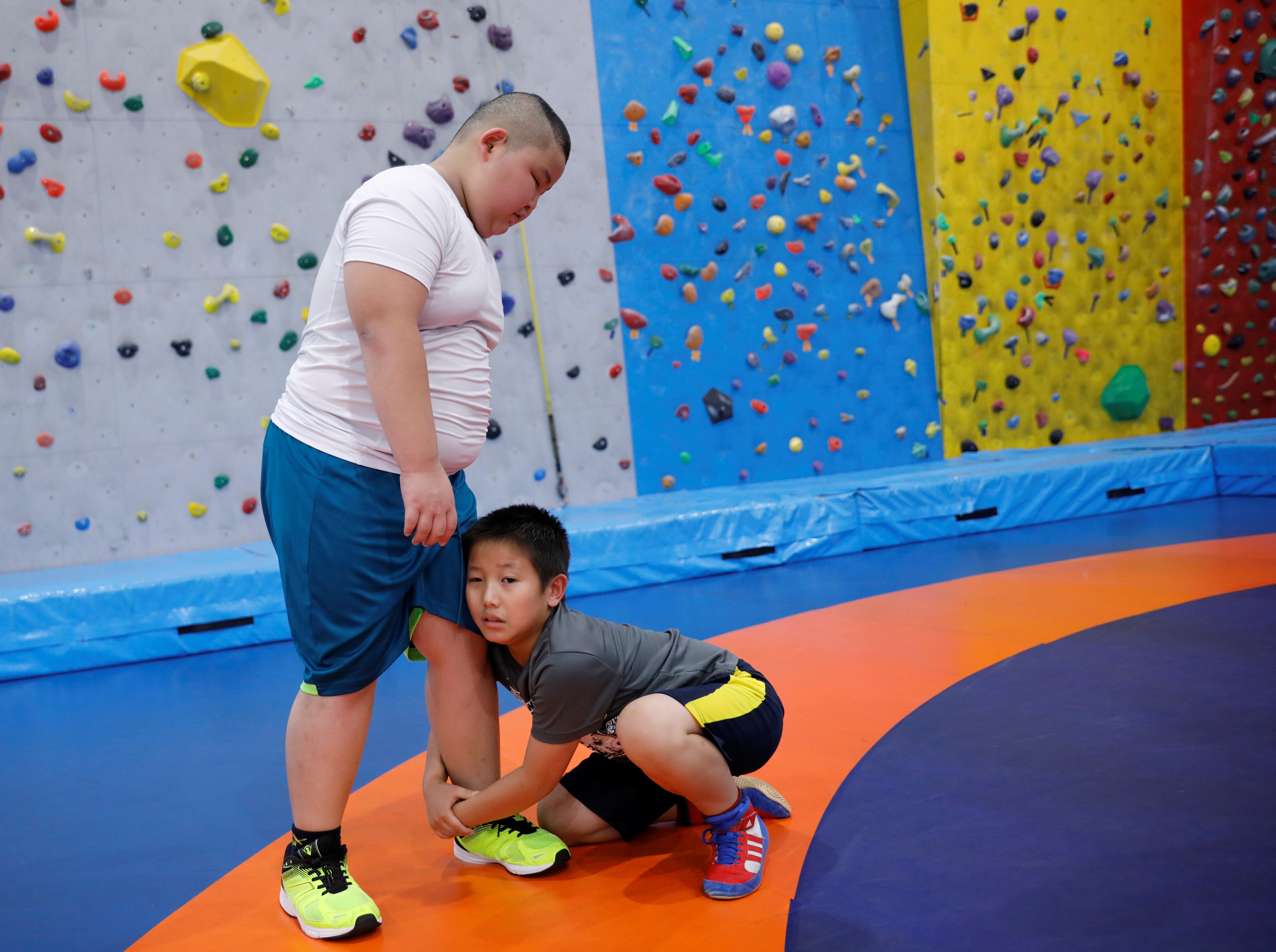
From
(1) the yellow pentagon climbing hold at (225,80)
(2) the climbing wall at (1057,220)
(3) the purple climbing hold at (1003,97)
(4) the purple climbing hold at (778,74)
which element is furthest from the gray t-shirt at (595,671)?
(3) the purple climbing hold at (1003,97)

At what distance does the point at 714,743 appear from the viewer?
4.21 feet

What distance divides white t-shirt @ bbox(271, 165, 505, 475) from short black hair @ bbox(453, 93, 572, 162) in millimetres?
103

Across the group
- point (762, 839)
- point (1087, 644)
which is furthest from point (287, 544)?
point (1087, 644)

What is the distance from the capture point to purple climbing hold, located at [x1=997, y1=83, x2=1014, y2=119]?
16.2 feet

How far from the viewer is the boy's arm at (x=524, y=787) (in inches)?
50.0

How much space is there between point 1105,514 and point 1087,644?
2.26 meters

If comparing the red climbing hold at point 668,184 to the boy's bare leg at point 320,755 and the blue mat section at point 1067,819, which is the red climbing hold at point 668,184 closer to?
the blue mat section at point 1067,819

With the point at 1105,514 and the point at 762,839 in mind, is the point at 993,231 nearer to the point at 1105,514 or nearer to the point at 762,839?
the point at 1105,514

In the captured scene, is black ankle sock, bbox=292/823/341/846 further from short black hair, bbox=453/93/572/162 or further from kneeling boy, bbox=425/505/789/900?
short black hair, bbox=453/93/572/162

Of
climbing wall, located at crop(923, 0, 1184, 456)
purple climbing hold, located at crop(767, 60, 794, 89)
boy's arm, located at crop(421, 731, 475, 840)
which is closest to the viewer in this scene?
boy's arm, located at crop(421, 731, 475, 840)

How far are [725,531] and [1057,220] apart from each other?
279 cm

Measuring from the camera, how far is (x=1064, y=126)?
203 inches

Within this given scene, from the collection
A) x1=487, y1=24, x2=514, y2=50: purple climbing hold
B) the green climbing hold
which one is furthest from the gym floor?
the green climbing hold

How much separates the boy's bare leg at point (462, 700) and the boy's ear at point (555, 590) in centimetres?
12
